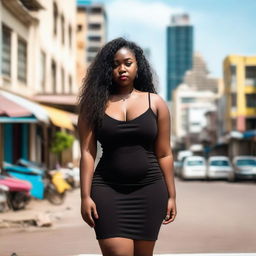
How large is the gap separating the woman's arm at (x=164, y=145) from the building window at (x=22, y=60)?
19574mm

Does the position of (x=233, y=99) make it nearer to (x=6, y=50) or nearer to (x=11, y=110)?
(x=6, y=50)

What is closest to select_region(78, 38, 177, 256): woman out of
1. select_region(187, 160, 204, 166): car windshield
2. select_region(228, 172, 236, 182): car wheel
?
select_region(228, 172, 236, 182): car wheel

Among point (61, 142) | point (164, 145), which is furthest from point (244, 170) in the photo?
point (164, 145)

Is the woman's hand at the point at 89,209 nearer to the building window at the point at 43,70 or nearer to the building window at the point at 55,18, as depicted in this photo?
the building window at the point at 43,70

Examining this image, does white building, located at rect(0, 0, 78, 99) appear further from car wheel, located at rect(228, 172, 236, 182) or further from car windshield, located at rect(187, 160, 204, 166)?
car wheel, located at rect(228, 172, 236, 182)

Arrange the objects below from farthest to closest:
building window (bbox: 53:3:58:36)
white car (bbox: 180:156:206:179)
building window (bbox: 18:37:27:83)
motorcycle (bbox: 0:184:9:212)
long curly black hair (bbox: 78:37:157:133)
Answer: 1. white car (bbox: 180:156:206:179)
2. building window (bbox: 53:3:58:36)
3. building window (bbox: 18:37:27:83)
4. motorcycle (bbox: 0:184:9:212)
5. long curly black hair (bbox: 78:37:157:133)

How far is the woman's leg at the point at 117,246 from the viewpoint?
3.60 m

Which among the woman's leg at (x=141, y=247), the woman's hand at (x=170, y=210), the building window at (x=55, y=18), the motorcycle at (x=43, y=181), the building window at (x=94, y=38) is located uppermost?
the building window at (x=94, y=38)

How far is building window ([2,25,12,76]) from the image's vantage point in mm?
20422

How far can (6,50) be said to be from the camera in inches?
818

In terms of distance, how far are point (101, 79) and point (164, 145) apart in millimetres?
580

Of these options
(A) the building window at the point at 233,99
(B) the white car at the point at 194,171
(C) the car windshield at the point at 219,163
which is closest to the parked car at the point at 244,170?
(C) the car windshield at the point at 219,163

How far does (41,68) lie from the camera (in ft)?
88.9

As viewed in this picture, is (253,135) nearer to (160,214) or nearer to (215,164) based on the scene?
(215,164)
